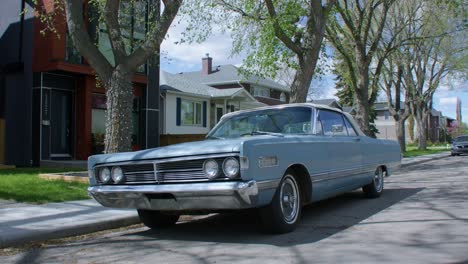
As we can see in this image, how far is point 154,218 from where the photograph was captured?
662 centimetres

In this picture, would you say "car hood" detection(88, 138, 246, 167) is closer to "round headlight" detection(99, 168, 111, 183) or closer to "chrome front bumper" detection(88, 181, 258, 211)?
"round headlight" detection(99, 168, 111, 183)

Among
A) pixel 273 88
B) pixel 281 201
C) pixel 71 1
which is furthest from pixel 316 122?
pixel 273 88

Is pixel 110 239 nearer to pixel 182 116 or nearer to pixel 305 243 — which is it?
pixel 305 243

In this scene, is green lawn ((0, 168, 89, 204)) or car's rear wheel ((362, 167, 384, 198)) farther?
green lawn ((0, 168, 89, 204))

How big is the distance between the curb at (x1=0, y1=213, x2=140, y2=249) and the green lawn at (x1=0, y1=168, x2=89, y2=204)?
91.4 inches

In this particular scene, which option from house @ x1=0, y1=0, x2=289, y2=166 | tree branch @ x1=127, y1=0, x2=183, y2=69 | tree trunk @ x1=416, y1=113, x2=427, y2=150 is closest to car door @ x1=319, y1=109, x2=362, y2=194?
tree branch @ x1=127, y1=0, x2=183, y2=69

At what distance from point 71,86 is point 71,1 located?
25.9ft

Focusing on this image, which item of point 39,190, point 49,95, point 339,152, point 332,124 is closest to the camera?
point 339,152

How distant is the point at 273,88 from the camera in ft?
142

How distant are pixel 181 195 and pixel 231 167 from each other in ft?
2.20

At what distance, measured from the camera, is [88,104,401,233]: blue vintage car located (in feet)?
16.6

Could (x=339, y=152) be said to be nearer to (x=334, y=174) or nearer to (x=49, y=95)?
(x=334, y=174)

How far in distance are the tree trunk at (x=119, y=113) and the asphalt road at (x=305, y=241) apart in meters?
3.82

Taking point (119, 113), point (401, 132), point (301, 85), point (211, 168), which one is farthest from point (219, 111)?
point (211, 168)
